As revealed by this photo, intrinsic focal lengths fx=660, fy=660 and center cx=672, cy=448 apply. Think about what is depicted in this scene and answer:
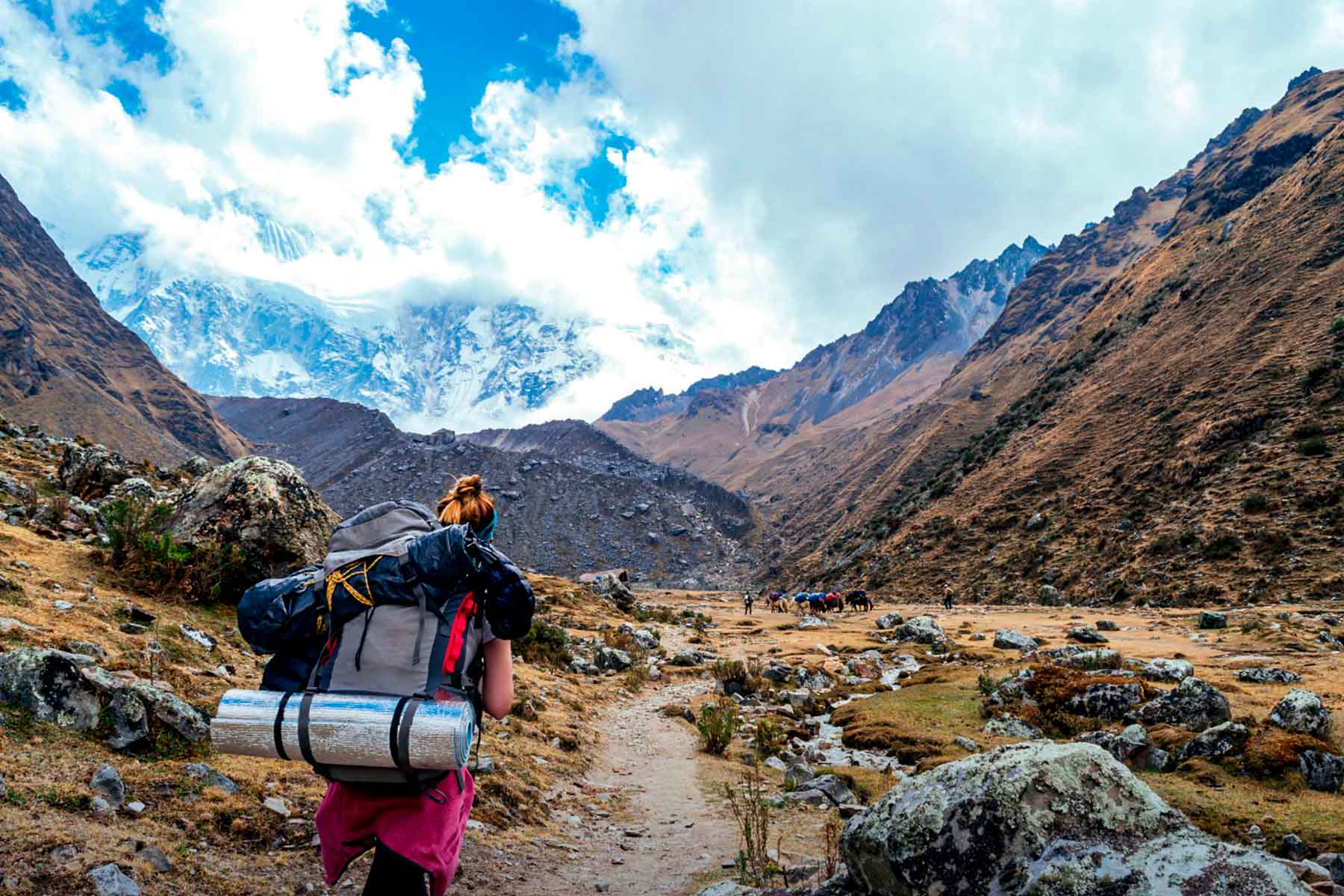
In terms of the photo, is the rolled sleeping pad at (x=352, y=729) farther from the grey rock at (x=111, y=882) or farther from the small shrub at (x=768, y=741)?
the small shrub at (x=768, y=741)

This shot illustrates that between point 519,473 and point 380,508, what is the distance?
12749 cm

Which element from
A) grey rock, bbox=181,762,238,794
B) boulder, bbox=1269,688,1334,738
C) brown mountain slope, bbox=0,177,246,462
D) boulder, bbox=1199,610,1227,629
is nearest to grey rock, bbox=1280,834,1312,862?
boulder, bbox=1269,688,1334,738

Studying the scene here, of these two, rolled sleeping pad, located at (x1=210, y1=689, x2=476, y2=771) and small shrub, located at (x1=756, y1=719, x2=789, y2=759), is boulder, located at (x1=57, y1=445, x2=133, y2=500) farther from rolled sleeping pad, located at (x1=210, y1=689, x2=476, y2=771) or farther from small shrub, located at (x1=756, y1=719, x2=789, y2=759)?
rolled sleeping pad, located at (x1=210, y1=689, x2=476, y2=771)

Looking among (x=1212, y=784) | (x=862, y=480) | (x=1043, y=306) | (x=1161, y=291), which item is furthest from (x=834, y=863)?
(x=1043, y=306)

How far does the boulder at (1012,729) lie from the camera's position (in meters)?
11.7

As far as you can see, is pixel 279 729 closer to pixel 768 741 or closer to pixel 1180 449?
pixel 768 741

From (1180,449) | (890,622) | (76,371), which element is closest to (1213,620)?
(890,622)

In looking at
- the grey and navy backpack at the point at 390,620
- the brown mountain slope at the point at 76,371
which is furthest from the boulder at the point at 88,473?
the brown mountain slope at the point at 76,371

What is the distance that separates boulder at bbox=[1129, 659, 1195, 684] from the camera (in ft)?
46.4

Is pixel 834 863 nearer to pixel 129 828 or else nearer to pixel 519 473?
pixel 129 828

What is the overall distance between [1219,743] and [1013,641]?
15.2 m

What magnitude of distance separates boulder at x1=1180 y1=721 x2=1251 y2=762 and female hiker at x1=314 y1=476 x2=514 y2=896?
33.6 feet

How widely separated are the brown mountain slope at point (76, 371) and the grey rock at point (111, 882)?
14958 centimetres

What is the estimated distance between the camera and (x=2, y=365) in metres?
127
